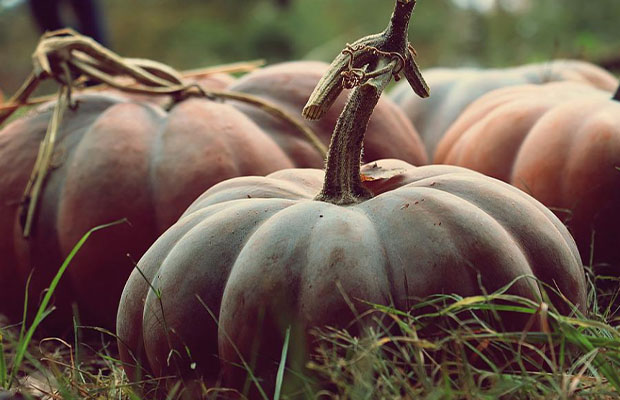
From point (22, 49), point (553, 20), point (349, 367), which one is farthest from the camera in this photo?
point (22, 49)

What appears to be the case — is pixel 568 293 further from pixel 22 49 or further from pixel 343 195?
pixel 22 49

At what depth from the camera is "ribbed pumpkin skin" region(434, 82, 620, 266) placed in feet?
7.15

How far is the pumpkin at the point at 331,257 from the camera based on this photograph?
4.57 feet

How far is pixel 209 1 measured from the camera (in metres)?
14.1

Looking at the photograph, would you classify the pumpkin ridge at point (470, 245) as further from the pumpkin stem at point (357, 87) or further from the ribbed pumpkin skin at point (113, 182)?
the ribbed pumpkin skin at point (113, 182)

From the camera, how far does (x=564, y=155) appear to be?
228cm

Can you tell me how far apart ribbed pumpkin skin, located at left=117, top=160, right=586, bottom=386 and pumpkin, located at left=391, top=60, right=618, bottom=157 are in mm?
1903

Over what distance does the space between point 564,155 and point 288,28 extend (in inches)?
369

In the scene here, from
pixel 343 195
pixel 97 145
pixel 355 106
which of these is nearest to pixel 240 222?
pixel 343 195

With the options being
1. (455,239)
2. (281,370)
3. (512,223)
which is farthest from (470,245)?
(281,370)

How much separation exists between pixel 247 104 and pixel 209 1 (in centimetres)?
1205

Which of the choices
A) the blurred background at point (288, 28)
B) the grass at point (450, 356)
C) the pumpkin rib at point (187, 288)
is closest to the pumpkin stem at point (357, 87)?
the pumpkin rib at point (187, 288)

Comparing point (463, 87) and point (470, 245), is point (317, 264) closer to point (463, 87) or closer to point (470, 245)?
point (470, 245)

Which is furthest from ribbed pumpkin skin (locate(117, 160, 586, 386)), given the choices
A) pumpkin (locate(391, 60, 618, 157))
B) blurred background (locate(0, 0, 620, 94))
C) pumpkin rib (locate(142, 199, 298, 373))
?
blurred background (locate(0, 0, 620, 94))
